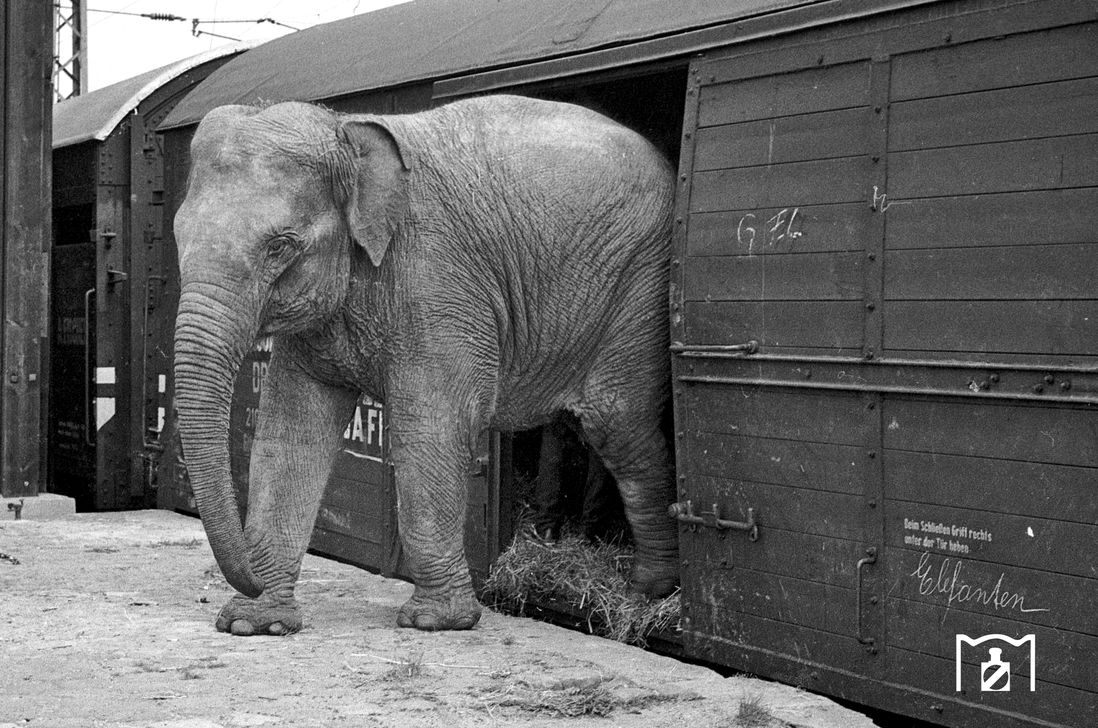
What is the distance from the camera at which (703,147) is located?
6258 mm

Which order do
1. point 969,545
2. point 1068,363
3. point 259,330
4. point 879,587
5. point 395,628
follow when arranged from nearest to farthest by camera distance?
point 1068,363
point 969,545
point 879,587
point 259,330
point 395,628

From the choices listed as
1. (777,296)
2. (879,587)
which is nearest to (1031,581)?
(879,587)

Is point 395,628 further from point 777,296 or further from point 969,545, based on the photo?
point 969,545

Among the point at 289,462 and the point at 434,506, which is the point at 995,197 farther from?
the point at 289,462

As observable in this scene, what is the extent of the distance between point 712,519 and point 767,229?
118 cm

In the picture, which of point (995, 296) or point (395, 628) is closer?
point (995, 296)

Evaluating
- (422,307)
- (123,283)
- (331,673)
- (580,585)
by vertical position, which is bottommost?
(331,673)

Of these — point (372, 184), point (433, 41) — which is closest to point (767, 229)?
point (372, 184)

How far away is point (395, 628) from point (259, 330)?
1.44 metres

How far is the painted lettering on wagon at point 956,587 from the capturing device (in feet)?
16.2

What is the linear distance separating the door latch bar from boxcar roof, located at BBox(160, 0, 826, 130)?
1.95 m

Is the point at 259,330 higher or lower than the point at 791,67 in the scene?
lower

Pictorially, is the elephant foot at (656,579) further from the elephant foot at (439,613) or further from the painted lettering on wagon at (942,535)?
the painted lettering on wagon at (942,535)

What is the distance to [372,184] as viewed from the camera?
641cm
